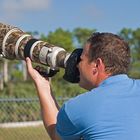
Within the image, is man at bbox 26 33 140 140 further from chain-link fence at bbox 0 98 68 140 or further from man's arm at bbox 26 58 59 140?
chain-link fence at bbox 0 98 68 140

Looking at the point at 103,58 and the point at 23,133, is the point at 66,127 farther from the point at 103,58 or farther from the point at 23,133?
the point at 23,133

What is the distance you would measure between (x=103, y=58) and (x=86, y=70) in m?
0.13

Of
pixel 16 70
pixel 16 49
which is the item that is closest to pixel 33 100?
pixel 16 49

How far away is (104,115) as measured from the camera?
2.23m

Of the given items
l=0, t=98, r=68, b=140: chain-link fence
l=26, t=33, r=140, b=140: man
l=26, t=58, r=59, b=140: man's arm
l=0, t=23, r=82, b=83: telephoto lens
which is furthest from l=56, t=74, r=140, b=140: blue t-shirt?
l=0, t=98, r=68, b=140: chain-link fence

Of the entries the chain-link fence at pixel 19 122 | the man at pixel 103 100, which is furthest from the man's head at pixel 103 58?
the chain-link fence at pixel 19 122

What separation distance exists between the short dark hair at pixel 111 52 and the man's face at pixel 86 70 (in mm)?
29

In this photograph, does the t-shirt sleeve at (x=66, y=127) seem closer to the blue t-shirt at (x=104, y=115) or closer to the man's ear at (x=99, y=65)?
the blue t-shirt at (x=104, y=115)

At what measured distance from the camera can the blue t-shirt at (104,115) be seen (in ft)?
7.32

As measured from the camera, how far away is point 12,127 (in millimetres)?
7895

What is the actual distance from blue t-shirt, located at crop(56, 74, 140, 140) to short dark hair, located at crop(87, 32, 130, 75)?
0.05 m

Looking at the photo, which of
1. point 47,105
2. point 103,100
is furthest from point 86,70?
point 47,105

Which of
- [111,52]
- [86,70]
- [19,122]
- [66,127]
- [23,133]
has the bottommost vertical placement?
[23,133]

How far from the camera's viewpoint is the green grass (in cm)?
780
